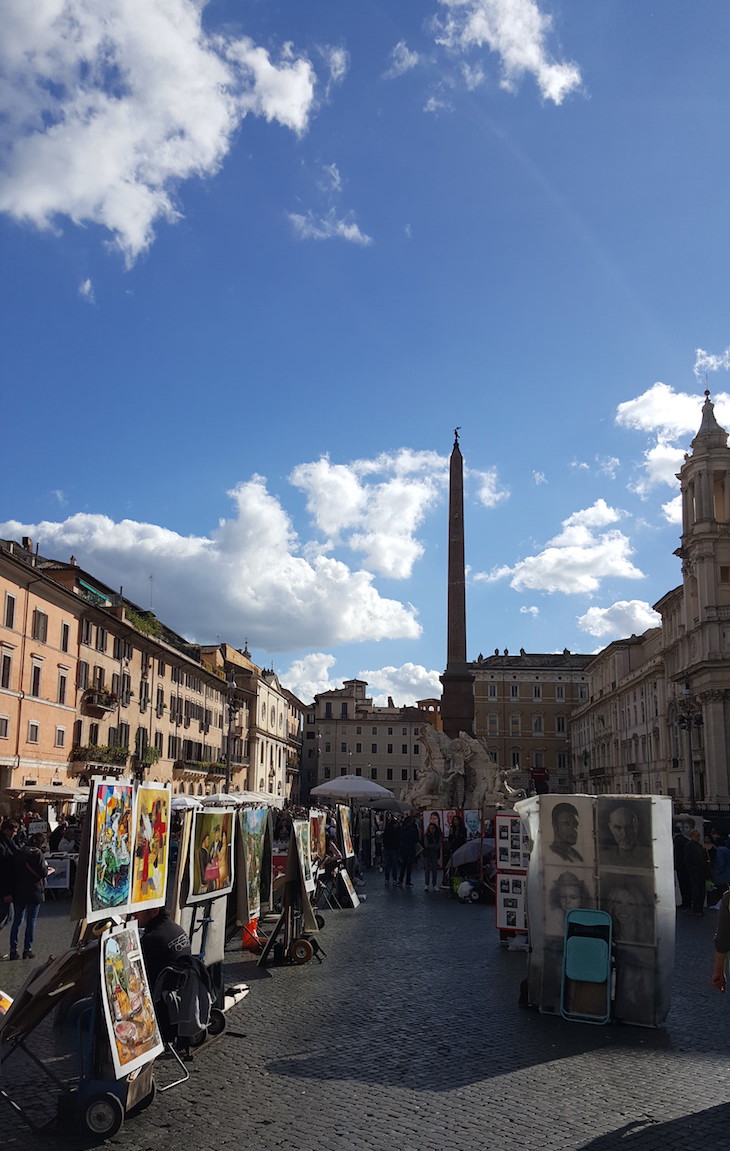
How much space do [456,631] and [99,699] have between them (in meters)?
14.3

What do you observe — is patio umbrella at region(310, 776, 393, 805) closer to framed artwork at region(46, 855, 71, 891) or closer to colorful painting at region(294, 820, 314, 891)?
framed artwork at region(46, 855, 71, 891)

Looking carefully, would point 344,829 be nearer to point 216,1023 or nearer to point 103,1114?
point 216,1023

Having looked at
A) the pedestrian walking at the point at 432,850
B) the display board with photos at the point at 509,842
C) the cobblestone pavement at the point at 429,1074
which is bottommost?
the cobblestone pavement at the point at 429,1074

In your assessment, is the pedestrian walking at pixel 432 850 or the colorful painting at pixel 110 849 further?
the pedestrian walking at pixel 432 850

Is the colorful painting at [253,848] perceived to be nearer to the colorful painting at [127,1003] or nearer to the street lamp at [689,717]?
the colorful painting at [127,1003]

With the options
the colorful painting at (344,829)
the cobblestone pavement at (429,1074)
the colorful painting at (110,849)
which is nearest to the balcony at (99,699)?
the colorful painting at (344,829)

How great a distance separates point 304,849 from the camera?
12.9 metres

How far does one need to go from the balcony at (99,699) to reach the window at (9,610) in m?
7.19

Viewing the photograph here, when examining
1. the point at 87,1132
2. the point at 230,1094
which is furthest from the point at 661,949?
the point at 87,1132

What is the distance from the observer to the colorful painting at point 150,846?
6.91 meters

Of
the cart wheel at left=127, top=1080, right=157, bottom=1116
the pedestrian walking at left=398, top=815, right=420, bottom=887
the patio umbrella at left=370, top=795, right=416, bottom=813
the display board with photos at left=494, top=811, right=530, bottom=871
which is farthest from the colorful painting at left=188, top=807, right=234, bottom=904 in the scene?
the patio umbrella at left=370, top=795, right=416, bottom=813

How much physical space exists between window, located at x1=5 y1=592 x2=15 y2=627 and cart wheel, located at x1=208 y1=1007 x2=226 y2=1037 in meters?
24.6

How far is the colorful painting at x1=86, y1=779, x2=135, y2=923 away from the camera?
6.32 m

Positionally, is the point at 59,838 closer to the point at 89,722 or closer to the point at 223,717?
the point at 89,722
